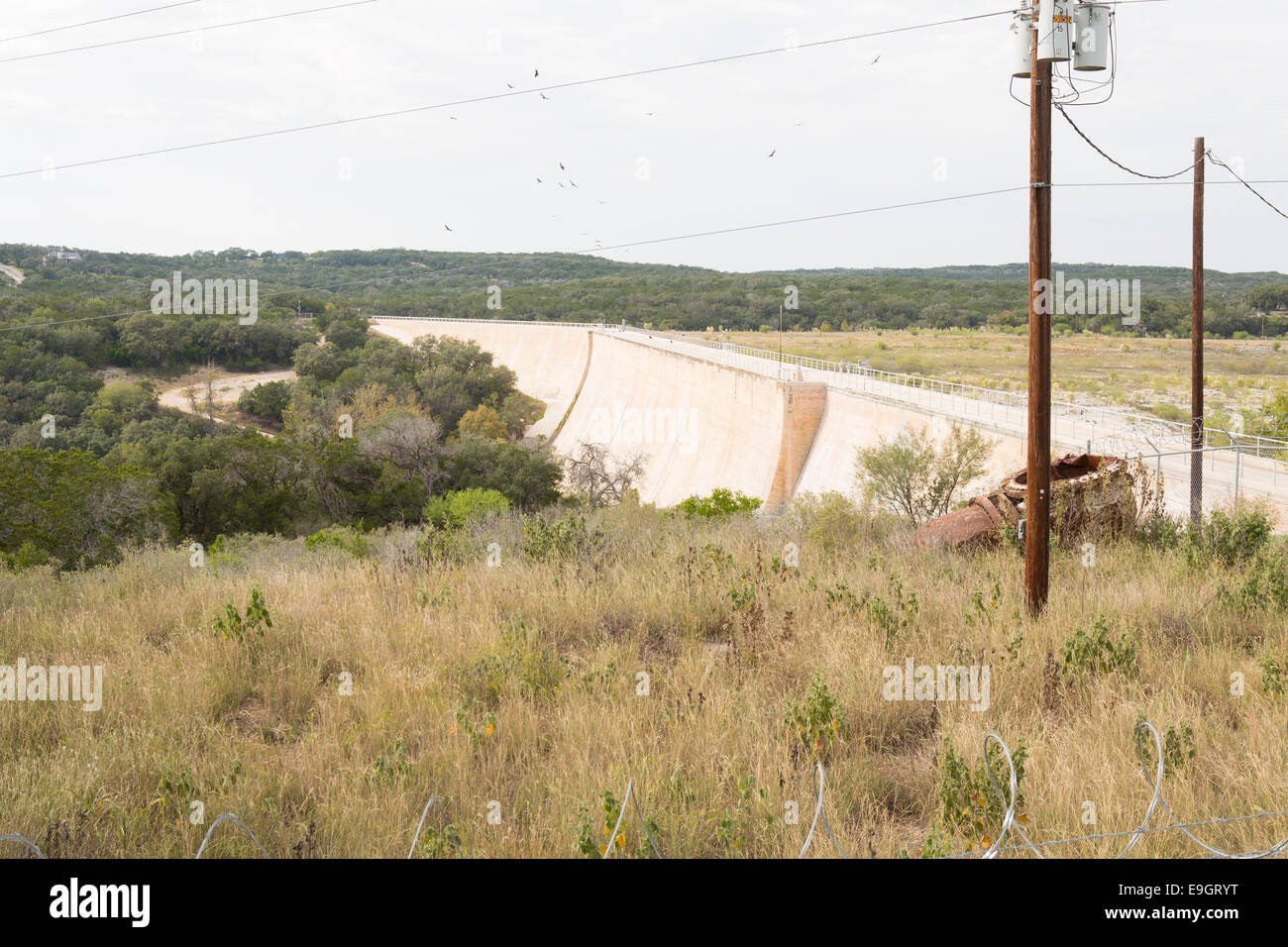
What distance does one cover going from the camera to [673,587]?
6.52m

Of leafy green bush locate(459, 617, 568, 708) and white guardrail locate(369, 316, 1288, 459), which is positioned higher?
white guardrail locate(369, 316, 1288, 459)

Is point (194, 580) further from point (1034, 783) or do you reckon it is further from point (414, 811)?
point (1034, 783)

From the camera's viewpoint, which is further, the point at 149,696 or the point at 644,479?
the point at 644,479

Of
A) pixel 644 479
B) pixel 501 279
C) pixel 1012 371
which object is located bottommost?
pixel 644 479

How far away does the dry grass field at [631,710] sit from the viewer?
139 inches

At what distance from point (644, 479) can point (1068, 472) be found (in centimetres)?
3425

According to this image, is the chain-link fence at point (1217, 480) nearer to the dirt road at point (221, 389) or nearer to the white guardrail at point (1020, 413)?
the white guardrail at point (1020, 413)

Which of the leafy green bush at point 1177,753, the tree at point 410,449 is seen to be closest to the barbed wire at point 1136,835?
the leafy green bush at point 1177,753

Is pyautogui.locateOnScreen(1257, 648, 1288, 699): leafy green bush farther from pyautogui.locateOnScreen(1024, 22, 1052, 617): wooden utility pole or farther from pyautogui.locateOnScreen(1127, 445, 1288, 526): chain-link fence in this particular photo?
pyautogui.locateOnScreen(1127, 445, 1288, 526): chain-link fence

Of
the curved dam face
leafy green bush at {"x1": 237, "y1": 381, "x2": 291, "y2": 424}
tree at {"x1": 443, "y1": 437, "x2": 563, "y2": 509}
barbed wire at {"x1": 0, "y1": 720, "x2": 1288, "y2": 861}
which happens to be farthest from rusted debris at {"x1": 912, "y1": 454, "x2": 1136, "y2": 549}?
leafy green bush at {"x1": 237, "y1": 381, "x2": 291, "y2": 424}

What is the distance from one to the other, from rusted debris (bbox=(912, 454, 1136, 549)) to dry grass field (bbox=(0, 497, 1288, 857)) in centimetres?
114

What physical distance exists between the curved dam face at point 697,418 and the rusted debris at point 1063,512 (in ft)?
45.2

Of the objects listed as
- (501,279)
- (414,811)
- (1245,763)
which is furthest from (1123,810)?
(501,279)

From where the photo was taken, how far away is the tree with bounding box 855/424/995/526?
2095 centimetres
